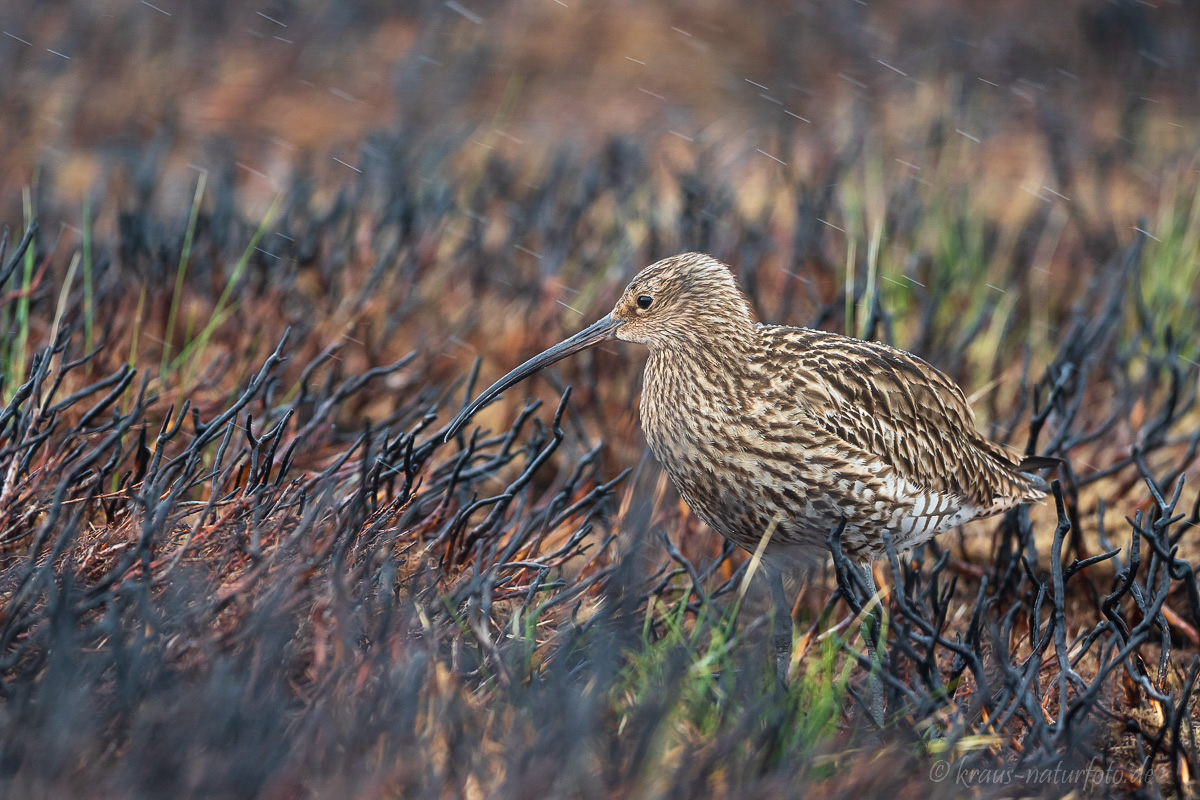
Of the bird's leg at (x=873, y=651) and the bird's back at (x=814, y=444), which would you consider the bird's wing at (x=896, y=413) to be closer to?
the bird's back at (x=814, y=444)

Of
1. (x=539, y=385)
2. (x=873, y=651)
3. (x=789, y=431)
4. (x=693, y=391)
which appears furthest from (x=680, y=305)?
(x=539, y=385)

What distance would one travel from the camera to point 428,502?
328 cm

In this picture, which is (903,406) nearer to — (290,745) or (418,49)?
(290,745)

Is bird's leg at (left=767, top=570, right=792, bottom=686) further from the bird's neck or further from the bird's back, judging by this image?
the bird's neck

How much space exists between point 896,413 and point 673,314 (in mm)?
618

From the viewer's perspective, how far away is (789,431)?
299 cm

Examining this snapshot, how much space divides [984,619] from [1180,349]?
5.71 ft

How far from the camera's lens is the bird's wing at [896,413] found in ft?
10.1

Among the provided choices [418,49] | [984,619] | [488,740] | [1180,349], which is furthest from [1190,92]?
[488,740]

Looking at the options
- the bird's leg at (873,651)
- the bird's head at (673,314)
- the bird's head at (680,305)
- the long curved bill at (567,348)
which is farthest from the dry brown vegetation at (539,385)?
the bird's head at (680,305)

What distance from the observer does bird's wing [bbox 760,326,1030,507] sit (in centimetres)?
308

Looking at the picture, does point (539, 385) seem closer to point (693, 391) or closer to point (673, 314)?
point (673, 314)

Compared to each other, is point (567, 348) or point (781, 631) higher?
point (567, 348)

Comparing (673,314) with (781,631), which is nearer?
(781,631)
